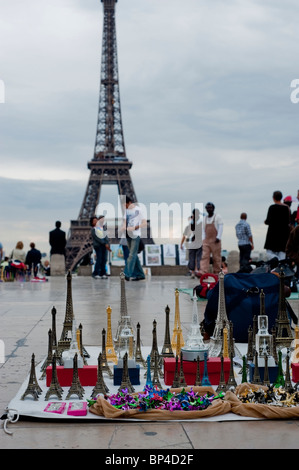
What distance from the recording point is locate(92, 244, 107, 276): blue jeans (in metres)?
18.9

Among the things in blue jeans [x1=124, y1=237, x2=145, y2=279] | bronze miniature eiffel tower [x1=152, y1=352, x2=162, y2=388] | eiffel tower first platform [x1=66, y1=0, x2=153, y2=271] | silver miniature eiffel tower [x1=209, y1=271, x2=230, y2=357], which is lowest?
bronze miniature eiffel tower [x1=152, y1=352, x2=162, y2=388]

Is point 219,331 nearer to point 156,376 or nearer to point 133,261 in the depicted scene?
point 156,376

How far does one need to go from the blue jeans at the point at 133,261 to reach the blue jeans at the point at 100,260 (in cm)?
157

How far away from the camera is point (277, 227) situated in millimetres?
12258

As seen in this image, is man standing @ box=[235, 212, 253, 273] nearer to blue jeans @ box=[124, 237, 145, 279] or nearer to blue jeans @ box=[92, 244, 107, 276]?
blue jeans @ box=[124, 237, 145, 279]

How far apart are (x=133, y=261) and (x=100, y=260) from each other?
3.20 metres

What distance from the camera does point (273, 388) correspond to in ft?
13.3

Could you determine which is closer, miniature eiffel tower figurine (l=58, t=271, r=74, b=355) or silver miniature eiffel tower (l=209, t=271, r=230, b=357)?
miniature eiffel tower figurine (l=58, t=271, r=74, b=355)

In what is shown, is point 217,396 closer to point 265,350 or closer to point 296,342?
point 265,350

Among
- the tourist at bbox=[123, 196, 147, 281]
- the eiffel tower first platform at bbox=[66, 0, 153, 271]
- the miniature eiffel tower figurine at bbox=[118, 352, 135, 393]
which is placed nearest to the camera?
the miniature eiffel tower figurine at bbox=[118, 352, 135, 393]

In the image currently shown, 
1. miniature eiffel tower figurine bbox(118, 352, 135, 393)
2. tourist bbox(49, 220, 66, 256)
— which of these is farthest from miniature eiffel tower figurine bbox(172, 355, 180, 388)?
tourist bbox(49, 220, 66, 256)

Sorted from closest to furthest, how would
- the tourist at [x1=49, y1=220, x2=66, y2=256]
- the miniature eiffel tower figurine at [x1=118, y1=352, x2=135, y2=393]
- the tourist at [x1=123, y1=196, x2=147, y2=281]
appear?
the miniature eiffel tower figurine at [x1=118, y1=352, x2=135, y2=393]
the tourist at [x1=123, y1=196, x2=147, y2=281]
the tourist at [x1=49, y1=220, x2=66, y2=256]

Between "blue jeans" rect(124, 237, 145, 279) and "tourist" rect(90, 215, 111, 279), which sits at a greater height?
"tourist" rect(90, 215, 111, 279)

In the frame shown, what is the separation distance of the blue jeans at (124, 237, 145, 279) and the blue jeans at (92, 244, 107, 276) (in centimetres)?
157
